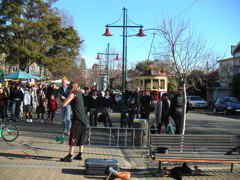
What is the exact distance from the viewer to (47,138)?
11.2m

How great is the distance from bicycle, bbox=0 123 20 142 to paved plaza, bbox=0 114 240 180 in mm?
167

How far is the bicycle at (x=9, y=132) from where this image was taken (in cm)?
1007

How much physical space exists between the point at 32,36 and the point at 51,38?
2352mm

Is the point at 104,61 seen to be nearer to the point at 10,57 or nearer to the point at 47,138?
the point at 10,57

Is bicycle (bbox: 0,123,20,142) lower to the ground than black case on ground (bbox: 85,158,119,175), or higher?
higher

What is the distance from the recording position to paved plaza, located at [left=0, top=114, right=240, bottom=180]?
6.87m

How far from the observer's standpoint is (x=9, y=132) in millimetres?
10141

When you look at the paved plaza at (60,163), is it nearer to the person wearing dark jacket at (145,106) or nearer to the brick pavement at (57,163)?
the brick pavement at (57,163)

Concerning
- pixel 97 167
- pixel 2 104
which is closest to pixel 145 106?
pixel 2 104

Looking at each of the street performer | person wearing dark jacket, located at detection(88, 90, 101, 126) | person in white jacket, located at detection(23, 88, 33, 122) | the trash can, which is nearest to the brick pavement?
the trash can

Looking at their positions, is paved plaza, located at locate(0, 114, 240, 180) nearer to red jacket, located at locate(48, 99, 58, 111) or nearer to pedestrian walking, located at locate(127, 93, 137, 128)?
pedestrian walking, located at locate(127, 93, 137, 128)

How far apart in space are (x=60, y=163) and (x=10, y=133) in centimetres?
315

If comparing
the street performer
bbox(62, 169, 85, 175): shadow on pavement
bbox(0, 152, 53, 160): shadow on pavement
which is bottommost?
bbox(62, 169, 85, 175): shadow on pavement

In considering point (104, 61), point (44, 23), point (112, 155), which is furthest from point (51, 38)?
point (112, 155)
